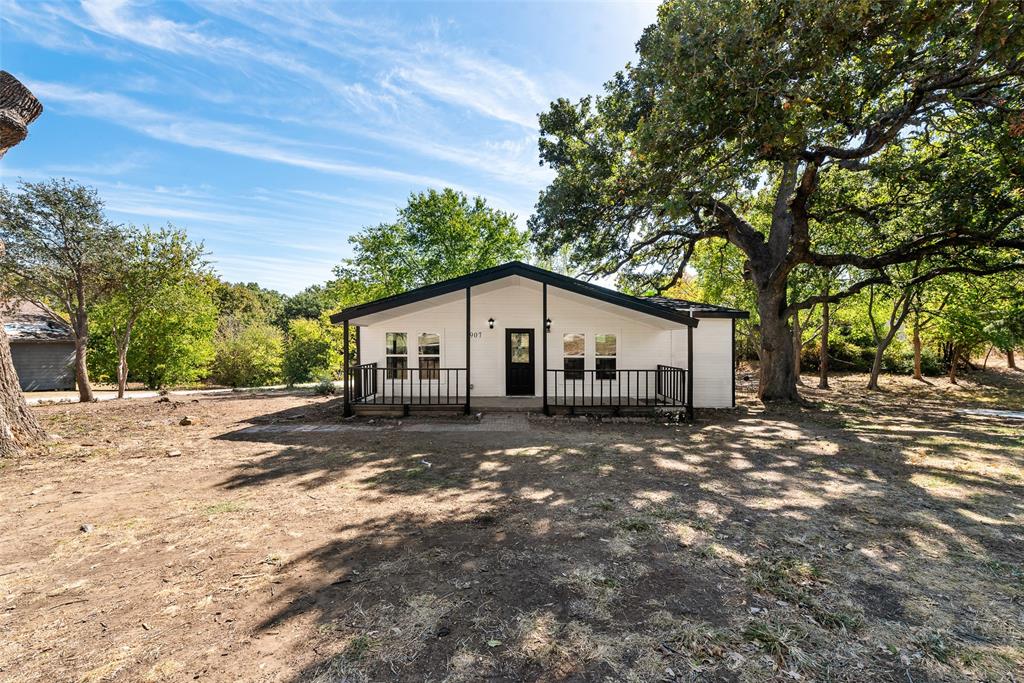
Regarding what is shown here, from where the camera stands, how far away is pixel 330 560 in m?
3.16

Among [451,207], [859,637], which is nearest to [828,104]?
[859,637]

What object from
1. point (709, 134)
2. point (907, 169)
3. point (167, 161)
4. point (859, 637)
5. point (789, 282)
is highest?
point (167, 161)

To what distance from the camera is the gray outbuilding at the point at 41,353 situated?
17.6 metres

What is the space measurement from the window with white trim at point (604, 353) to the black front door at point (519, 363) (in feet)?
6.17

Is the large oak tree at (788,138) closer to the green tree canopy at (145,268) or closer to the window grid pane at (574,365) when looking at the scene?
the window grid pane at (574,365)

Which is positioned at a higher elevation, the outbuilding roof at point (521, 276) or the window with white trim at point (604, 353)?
the outbuilding roof at point (521, 276)

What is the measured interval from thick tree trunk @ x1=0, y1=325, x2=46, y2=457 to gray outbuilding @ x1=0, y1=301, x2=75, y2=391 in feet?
52.4

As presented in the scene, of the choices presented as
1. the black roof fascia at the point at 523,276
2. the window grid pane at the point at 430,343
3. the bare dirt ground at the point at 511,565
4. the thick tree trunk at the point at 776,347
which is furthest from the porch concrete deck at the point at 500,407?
the thick tree trunk at the point at 776,347

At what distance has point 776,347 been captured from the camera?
1257 centimetres

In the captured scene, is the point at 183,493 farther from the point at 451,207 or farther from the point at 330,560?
the point at 451,207

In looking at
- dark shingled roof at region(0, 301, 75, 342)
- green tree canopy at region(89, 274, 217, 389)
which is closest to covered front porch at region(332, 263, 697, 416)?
green tree canopy at region(89, 274, 217, 389)

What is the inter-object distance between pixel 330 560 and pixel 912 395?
A: 18.9 m

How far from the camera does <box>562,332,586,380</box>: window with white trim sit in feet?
38.5

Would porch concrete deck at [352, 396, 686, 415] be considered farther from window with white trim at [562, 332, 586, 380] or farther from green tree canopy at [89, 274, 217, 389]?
green tree canopy at [89, 274, 217, 389]
